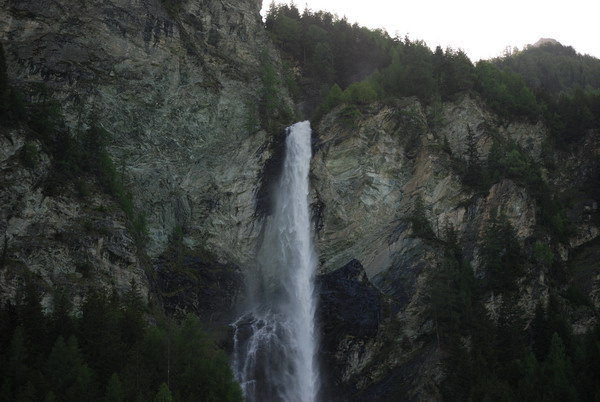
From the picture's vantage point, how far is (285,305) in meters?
54.2

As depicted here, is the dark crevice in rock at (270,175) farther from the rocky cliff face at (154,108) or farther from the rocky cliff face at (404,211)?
the rocky cliff face at (404,211)

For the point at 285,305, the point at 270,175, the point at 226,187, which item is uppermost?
the point at 270,175

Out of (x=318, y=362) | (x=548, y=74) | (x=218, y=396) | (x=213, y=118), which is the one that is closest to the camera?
(x=218, y=396)

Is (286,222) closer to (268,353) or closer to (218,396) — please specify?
(268,353)

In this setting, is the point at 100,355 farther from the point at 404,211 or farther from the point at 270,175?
the point at 404,211

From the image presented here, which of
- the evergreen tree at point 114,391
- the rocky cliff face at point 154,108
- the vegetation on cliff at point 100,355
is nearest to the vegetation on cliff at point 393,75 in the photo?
the rocky cliff face at point 154,108

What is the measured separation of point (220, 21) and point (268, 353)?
38.4 metres

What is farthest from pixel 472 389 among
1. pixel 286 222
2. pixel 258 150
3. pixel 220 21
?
pixel 220 21

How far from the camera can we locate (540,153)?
216 feet

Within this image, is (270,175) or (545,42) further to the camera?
(545,42)

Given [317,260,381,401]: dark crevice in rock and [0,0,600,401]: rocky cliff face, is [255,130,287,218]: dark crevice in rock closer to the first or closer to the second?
[0,0,600,401]: rocky cliff face

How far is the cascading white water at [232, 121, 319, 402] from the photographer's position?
49188 mm

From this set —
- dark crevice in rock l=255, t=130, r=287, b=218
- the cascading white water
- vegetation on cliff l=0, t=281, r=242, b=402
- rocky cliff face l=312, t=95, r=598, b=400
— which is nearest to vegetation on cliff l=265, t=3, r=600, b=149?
rocky cliff face l=312, t=95, r=598, b=400

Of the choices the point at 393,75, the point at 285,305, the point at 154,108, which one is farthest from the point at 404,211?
the point at 154,108
